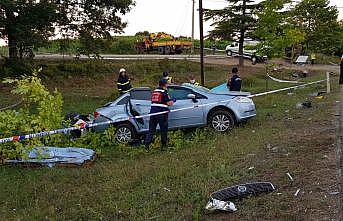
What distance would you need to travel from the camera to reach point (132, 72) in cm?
3062

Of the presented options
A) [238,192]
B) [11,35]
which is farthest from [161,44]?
[238,192]

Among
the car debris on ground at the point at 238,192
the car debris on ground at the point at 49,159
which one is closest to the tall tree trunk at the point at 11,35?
the car debris on ground at the point at 49,159

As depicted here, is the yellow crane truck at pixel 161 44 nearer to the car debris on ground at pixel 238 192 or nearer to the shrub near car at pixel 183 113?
the shrub near car at pixel 183 113

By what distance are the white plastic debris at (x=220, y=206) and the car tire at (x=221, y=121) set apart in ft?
19.7

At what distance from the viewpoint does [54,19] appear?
23.8 m

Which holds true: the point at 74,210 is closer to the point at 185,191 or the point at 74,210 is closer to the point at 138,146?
the point at 185,191

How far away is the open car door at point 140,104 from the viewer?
38.0 ft

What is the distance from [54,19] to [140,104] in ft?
45.9

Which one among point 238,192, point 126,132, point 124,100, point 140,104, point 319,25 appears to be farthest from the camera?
point 319,25

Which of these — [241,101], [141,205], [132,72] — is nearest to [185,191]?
[141,205]

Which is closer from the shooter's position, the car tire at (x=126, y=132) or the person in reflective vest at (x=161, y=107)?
the person in reflective vest at (x=161, y=107)

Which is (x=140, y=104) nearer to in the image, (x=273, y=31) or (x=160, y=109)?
(x=160, y=109)

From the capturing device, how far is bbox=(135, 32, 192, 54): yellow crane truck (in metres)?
47.0

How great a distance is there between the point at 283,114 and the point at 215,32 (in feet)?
83.8
